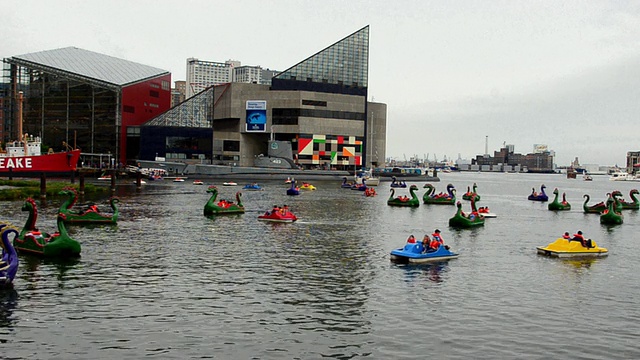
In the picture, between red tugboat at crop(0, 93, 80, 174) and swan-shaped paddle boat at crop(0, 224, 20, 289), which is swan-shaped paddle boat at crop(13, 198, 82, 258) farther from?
red tugboat at crop(0, 93, 80, 174)

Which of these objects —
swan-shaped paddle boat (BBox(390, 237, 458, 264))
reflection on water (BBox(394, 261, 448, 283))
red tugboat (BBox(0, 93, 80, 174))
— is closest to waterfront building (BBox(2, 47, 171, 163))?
red tugboat (BBox(0, 93, 80, 174))

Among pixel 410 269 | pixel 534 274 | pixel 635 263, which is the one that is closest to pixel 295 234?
pixel 410 269

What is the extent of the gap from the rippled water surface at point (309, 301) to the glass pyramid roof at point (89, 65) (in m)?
134

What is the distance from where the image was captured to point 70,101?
173500mm

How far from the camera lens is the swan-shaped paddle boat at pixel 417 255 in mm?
40219

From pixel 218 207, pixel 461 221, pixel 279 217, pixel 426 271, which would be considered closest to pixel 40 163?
pixel 218 207

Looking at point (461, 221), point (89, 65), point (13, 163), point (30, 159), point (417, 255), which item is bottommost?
point (417, 255)

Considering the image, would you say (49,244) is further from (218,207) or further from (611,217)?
(611,217)

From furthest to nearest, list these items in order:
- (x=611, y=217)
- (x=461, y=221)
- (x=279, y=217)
→ (x=611, y=217)
(x=279, y=217)
(x=461, y=221)

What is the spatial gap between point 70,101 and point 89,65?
14.6 m

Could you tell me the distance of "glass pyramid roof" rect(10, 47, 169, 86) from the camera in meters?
172

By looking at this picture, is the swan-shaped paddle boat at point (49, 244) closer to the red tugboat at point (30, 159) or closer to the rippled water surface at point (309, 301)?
the rippled water surface at point (309, 301)

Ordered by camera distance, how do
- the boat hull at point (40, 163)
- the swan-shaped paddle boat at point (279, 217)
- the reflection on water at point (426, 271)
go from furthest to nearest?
the boat hull at point (40, 163) → the swan-shaped paddle boat at point (279, 217) → the reflection on water at point (426, 271)

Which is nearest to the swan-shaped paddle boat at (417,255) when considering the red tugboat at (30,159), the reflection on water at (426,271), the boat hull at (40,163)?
the reflection on water at (426,271)
